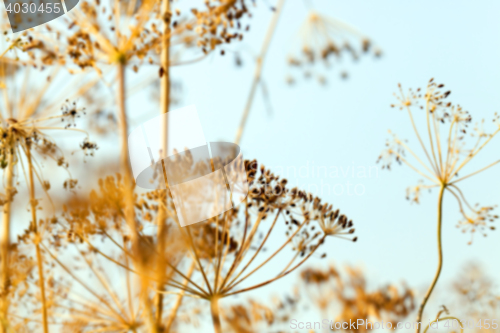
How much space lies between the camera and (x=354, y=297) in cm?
168

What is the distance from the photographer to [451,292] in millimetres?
1654

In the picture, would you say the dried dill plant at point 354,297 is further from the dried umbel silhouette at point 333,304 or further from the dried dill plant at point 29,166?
the dried dill plant at point 29,166

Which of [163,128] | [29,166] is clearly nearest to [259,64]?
[163,128]

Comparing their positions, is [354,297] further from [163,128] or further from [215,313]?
[163,128]

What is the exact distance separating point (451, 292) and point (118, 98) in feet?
4.42

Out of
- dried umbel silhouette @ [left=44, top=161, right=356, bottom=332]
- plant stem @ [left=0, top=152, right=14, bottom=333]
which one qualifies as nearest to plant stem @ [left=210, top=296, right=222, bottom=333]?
dried umbel silhouette @ [left=44, top=161, right=356, bottom=332]

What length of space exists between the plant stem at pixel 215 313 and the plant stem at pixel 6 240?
1.91ft

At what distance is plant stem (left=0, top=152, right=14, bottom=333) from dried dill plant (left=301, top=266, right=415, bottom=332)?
100cm

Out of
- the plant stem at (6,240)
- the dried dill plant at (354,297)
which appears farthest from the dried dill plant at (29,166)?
the dried dill plant at (354,297)

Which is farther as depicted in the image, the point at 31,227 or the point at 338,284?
the point at 338,284

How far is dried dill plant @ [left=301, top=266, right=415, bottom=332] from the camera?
163cm

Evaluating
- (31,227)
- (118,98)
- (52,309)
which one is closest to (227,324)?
(52,309)

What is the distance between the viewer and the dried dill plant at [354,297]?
5.34 feet

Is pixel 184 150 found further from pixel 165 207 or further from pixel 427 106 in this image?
pixel 427 106
